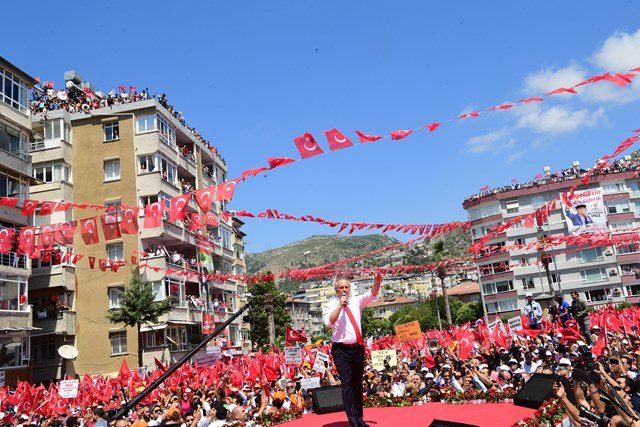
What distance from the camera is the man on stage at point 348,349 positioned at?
7.29 metres

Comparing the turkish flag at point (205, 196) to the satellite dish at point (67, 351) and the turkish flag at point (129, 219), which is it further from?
the satellite dish at point (67, 351)

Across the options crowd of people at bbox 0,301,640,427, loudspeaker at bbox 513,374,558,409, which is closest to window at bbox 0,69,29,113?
crowd of people at bbox 0,301,640,427

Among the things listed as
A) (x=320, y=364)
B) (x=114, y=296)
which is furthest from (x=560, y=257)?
(x=320, y=364)

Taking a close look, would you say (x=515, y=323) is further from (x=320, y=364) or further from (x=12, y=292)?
(x=12, y=292)

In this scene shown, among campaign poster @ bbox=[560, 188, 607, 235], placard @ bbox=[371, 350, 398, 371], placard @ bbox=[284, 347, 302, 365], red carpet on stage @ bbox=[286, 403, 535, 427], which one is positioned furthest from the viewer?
campaign poster @ bbox=[560, 188, 607, 235]

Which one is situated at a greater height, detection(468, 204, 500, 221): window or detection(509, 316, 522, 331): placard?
detection(468, 204, 500, 221): window

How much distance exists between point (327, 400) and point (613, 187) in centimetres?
6667

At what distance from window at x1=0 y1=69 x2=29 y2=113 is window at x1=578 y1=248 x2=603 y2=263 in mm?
57657

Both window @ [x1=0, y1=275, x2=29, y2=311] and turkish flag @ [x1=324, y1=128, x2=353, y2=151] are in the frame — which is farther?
window @ [x1=0, y1=275, x2=29, y2=311]

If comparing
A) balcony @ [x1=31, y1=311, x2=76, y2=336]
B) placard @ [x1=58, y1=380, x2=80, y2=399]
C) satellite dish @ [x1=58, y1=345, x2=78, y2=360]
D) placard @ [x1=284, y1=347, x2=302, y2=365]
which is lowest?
placard @ [x1=58, y1=380, x2=80, y2=399]

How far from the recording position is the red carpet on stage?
8.02 meters

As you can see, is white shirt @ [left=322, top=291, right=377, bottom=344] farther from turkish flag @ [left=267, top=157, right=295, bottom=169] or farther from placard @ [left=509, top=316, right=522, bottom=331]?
placard @ [left=509, top=316, right=522, bottom=331]

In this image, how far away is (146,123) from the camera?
122 feet

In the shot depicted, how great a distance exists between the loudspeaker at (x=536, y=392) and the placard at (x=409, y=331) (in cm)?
983
